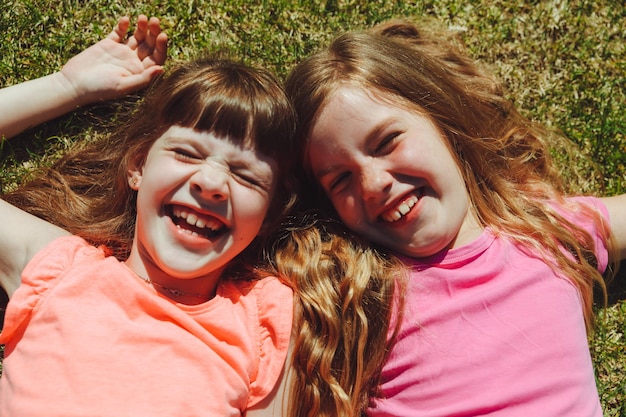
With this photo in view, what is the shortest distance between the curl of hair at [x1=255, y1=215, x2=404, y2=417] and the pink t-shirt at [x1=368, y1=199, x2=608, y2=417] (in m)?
0.09

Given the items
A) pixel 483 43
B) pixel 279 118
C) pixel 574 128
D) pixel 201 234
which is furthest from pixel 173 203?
pixel 574 128

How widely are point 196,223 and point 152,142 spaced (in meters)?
0.44

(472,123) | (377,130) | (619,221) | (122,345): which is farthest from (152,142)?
(619,221)

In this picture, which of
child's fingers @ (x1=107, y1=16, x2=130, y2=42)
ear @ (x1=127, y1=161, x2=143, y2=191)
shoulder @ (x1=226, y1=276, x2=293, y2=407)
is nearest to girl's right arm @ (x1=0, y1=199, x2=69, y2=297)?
ear @ (x1=127, y1=161, x2=143, y2=191)

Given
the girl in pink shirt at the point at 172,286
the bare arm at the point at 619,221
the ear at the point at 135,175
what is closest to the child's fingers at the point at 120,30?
the girl in pink shirt at the point at 172,286

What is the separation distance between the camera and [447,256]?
2.83 m

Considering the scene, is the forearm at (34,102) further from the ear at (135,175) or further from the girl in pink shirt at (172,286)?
the ear at (135,175)

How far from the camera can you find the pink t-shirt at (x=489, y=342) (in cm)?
266

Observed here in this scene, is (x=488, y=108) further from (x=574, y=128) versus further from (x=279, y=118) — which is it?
(x=279, y=118)

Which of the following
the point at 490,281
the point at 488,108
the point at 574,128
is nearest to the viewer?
the point at 490,281

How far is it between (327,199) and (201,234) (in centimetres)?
67

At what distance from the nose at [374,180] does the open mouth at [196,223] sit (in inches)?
24.4

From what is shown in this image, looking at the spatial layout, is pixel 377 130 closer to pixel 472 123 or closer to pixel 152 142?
pixel 472 123

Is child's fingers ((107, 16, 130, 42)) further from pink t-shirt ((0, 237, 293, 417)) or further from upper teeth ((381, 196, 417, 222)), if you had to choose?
upper teeth ((381, 196, 417, 222))
